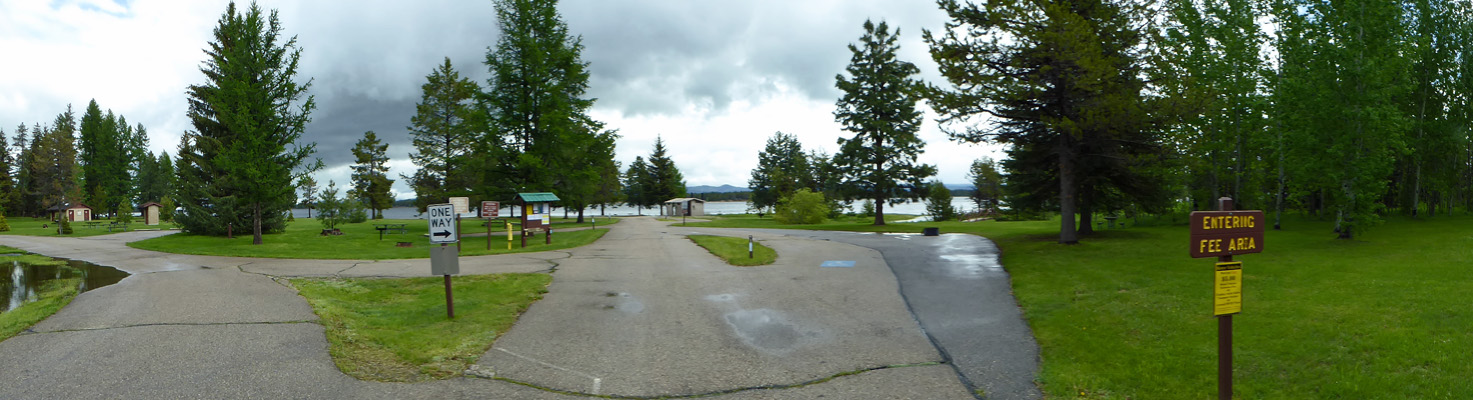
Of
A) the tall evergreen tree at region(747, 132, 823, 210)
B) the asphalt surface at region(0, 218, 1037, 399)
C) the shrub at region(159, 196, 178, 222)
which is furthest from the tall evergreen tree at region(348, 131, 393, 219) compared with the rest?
the asphalt surface at region(0, 218, 1037, 399)

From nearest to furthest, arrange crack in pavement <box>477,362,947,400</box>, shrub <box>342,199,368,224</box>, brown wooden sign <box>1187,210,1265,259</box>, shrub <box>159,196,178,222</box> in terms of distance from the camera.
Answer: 1. brown wooden sign <box>1187,210,1265,259</box>
2. crack in pavement <box>477,362,947,400</box>
3. shrub <box>342,199,368,224</box>
4. shrub <box>159,196,178,222</box>

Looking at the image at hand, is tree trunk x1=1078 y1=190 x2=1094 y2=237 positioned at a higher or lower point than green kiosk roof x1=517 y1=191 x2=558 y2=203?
lower

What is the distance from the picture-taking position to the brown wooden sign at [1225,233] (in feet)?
16.4

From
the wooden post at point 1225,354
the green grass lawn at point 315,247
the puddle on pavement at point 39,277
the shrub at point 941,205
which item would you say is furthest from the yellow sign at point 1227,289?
the shrub at point 941,205

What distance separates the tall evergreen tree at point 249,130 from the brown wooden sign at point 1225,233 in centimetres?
2982

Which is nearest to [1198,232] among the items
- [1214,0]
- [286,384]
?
[286,384]

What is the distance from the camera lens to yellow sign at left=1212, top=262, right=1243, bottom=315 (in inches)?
202

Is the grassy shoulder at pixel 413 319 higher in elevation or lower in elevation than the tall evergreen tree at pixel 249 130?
lower

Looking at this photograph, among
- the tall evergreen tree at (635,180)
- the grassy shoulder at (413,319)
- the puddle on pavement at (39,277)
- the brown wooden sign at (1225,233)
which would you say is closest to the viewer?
the brown wooden sign at (1225,233)

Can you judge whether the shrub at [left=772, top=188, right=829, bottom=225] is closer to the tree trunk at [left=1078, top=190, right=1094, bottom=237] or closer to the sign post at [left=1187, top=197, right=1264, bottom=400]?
the tree trunk at [left=1078, top=190, right=1094, bottom=237]

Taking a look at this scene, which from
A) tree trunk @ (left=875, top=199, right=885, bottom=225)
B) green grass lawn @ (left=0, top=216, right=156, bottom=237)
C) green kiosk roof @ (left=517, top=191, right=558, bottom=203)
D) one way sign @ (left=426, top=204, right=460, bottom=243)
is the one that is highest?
green kiosk roof @ (left=517, top=191, right=558, bottom=203)

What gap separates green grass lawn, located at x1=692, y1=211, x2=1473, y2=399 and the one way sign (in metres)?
8.66

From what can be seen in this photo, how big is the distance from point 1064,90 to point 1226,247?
15254 millimetres

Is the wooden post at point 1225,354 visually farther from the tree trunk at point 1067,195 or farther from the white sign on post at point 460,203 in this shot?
the white sign on post at point 460,203
